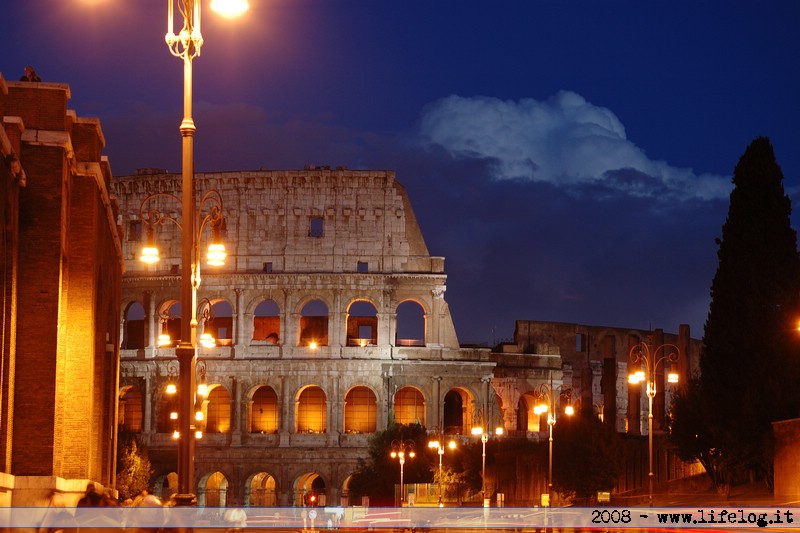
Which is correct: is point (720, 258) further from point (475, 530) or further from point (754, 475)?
point (475, 530)

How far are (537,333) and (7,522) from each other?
69.3m

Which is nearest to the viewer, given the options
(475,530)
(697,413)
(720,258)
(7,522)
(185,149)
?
(185,149)

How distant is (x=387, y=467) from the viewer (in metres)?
73.8

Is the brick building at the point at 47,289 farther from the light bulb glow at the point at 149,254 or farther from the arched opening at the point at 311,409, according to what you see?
the arched opening at the point at 311,409

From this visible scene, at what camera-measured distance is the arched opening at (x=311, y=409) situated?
80688mm

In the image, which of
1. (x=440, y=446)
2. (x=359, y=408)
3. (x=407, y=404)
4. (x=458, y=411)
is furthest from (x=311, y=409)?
(x=440, y=446)

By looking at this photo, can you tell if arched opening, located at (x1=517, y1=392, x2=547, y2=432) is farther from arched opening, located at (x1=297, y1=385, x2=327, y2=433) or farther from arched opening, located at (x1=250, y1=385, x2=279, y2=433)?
arched opening, located at (x1=250, y1=385, x2=279, y2=433)

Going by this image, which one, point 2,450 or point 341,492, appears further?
point 341,492

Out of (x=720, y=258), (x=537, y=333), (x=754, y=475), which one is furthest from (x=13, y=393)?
(x=537, y=333)

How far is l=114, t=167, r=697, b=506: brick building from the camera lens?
78.4 m

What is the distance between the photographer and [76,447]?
99.8 feet

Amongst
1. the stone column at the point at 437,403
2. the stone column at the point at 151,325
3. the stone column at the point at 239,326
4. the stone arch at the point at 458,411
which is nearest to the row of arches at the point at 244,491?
the stone column at the point at 437,403

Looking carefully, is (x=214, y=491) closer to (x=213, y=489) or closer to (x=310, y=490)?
(x=213, y=489)

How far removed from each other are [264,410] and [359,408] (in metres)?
5.88
